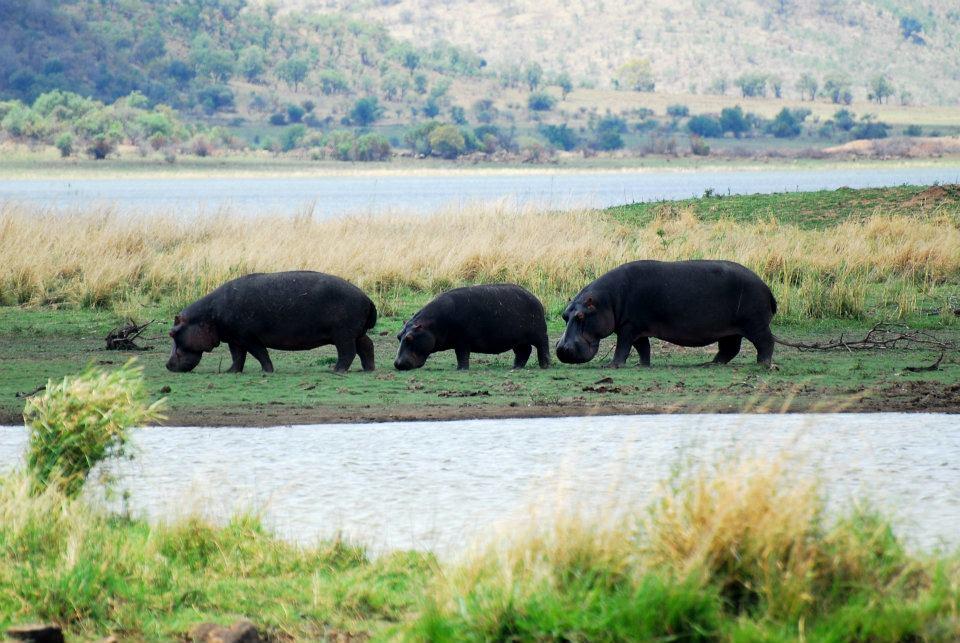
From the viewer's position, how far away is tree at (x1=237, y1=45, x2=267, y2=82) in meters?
123

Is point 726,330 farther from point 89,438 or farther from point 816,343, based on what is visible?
point 89,438

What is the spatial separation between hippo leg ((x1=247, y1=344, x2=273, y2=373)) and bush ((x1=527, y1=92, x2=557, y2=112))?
115506 mm

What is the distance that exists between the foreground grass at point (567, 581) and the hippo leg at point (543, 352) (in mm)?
5704

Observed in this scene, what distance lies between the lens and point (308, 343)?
36.7 ft

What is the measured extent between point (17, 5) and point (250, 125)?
980 inches

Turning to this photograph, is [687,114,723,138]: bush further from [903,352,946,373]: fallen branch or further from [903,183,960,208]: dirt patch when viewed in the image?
[903,352,946,373]: fallen branch

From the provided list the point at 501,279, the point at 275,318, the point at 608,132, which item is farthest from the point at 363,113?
the point at 275,318

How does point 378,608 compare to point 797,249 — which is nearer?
point 378,608

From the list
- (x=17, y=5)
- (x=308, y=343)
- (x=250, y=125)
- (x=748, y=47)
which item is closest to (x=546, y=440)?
(x=308, y=343)

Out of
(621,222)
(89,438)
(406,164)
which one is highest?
(89,438)

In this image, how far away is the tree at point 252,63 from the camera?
123356 mm

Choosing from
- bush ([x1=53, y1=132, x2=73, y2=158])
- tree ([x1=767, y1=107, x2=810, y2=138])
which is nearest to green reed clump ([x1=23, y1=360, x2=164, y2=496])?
bush ([x1=53, y1=132, x2=73, y2=158])

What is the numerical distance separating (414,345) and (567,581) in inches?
256

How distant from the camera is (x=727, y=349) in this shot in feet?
38.0
